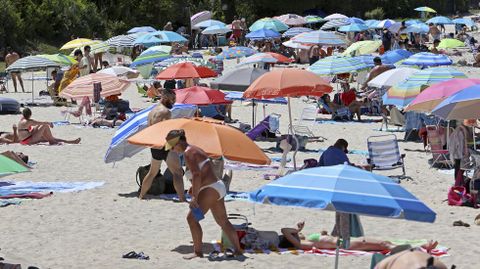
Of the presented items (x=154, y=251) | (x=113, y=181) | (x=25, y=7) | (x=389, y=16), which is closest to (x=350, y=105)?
(x=113, y=181)

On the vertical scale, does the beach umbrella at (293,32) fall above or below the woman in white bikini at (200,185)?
below

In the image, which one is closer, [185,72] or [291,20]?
[185,72]

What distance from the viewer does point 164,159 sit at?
12.6 meters

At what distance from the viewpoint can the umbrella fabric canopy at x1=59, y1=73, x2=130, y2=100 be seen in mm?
21328

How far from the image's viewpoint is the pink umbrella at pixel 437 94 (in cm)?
1619

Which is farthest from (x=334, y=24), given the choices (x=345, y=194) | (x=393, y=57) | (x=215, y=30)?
(x=345, y=194)

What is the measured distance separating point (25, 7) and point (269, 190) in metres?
37.0

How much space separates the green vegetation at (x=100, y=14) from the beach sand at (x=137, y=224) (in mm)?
25983

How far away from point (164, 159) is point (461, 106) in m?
4.50

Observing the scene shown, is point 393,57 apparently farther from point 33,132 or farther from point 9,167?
point 9,167

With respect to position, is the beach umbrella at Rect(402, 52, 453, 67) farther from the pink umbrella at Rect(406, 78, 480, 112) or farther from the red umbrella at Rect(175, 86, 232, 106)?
the pink umbrella at Rect(406, 78, 480, 112)

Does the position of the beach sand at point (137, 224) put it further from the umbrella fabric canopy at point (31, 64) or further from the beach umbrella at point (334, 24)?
the beach umbrella at point (334, 24)

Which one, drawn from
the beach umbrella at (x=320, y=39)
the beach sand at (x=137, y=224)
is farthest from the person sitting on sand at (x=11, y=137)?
the beach umbrella at (x=320, y=39)

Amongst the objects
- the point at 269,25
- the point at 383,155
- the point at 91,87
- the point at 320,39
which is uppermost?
the point at 383,155
